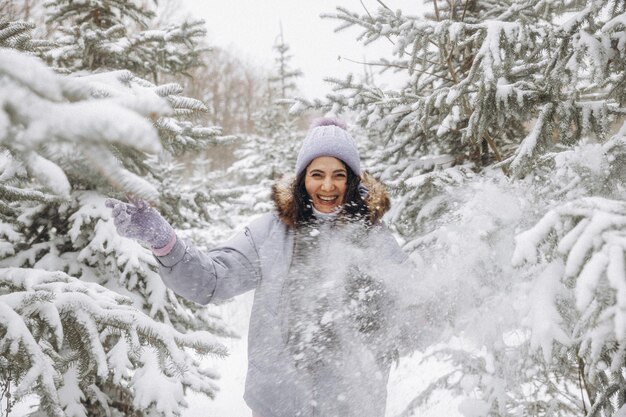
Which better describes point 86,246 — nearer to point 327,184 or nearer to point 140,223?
point 140,223

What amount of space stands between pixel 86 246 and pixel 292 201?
2.46 meters

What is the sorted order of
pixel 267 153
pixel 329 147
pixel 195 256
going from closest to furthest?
pixel 195 256
pixel 329 147
pixel 267 153

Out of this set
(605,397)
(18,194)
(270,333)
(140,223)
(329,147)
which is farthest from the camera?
(329,147)

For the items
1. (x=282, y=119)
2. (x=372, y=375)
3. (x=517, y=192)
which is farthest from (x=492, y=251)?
(x=282, y=119)

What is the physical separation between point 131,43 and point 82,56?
528mm

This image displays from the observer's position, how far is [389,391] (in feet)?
14.5

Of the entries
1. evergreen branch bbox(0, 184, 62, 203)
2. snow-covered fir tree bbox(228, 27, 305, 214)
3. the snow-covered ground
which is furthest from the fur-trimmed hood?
snow-covered fir tree bbox(228, 27, 305, 214)

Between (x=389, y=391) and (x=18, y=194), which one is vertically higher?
(x=18, y=194)

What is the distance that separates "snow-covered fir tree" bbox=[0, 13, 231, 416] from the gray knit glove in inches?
9.0

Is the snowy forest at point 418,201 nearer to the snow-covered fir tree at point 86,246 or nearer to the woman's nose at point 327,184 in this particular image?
the snow-covered fir tree at point 86,246

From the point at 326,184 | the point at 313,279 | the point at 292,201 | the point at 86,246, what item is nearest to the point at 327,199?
the point at 326,184

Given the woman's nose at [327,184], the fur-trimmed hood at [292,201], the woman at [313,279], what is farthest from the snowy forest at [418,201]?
the woman's nose at [327,184]

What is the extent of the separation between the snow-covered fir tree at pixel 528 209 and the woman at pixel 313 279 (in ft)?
1.09

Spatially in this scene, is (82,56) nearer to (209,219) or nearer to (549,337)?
(209,219)
